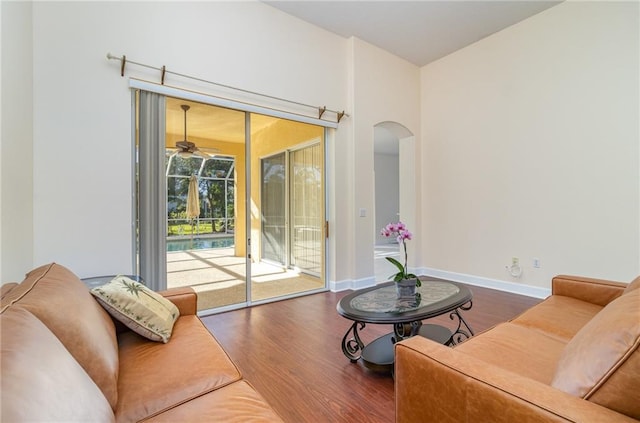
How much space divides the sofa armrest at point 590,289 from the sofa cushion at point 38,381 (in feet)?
9.40

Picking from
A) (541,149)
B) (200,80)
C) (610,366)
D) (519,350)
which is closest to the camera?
(610,366)

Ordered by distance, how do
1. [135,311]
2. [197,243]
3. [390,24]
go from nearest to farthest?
[135,311] → [197,243] → [390,24]

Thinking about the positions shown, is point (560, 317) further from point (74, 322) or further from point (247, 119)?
point (247, 119)

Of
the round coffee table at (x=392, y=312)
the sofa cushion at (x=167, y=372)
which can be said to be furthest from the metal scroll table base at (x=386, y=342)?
the sofa cushion at (x=167, y=372)

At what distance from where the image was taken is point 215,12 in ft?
11.0

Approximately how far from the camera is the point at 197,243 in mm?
3467

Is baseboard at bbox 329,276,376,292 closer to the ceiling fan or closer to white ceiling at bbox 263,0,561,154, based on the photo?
the ceiling fan

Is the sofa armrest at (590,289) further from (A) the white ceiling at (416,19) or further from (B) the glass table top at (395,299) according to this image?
(A) the white ceiling at (416,19)

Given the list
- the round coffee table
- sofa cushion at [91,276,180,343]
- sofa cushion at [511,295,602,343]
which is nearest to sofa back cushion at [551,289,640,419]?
sofa cushion at [511,295,602,343]

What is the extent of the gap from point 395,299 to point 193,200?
7.99 feet

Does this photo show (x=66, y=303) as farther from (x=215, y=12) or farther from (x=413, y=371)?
(x=215, y=12)

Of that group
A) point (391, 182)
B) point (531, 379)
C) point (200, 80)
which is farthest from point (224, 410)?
point (391, 182)

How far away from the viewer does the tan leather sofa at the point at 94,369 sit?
2.27 ft

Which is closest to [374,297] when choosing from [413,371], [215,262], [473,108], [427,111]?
[413,371]
